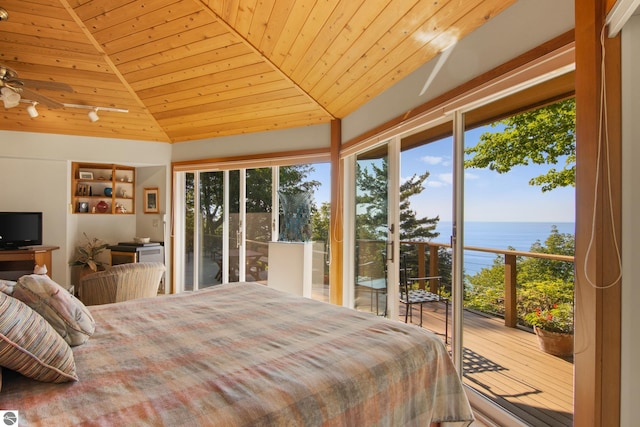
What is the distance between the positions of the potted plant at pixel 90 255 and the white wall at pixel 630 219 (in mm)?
5682

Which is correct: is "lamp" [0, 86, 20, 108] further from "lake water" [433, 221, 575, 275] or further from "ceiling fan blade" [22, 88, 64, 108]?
"lake water" [433, 221, 575, 275]

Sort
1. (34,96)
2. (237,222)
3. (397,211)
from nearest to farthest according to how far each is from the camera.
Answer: (34,96), (397,211), (237,222)

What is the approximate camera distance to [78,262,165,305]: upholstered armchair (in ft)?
9.84

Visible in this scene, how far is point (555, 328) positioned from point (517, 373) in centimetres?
44

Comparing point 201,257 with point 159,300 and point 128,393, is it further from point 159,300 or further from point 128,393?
point 128,393

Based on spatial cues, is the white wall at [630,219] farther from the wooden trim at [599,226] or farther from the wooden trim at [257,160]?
the wooden trim at [257,160]

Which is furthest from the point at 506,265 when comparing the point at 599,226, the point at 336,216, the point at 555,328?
the point at 336,216

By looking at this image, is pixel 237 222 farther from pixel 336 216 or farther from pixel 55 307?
pixel 55 307

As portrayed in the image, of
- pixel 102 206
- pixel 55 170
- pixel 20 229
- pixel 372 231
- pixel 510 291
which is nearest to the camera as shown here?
pixel 510 291

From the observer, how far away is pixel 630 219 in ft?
4.30

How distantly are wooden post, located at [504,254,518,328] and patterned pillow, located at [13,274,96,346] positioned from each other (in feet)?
8.53

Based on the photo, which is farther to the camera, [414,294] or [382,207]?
[382,207]

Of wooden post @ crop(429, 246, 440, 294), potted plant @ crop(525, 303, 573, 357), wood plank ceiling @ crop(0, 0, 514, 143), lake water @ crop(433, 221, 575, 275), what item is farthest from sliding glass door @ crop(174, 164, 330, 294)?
potted plant @ crop(525, 303, 573, 357)

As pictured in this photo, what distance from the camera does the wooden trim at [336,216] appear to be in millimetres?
3953
